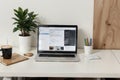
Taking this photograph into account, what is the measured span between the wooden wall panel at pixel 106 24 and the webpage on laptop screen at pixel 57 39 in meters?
0.28

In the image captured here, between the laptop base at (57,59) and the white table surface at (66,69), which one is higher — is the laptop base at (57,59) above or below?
above

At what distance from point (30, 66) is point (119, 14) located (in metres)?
0.92

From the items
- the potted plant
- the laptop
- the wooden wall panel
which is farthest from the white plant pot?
the wooden wall panel

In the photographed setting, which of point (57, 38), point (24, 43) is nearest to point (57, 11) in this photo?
point (57, 38)

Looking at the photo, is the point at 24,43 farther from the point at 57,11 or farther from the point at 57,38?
the point at 57,11

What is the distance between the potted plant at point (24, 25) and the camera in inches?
65.5

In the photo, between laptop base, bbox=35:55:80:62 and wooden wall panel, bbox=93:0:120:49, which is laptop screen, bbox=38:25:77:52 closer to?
laptop base, bbox=35:55:80:62

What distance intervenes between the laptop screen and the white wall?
16cm

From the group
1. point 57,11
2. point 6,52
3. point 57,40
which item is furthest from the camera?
point 57,11

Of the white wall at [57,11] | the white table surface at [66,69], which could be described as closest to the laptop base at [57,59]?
the white table surface at [66,69]

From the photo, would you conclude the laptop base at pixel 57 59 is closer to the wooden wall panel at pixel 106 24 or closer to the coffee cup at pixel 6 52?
the coffee cup at pixel 6 52

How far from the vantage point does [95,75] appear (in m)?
1.30

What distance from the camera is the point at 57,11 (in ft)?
5.87

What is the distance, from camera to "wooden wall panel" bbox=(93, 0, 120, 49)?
176 centimetres
